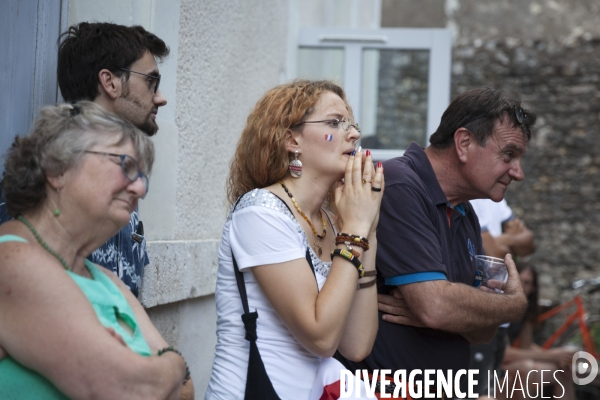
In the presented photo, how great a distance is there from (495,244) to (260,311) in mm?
3230

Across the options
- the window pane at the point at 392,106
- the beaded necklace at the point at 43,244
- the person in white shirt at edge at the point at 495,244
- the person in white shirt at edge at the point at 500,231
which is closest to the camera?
the beaded necklace at the point at 43,244

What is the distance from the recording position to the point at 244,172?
8.36 feet

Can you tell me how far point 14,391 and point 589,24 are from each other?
522 inches

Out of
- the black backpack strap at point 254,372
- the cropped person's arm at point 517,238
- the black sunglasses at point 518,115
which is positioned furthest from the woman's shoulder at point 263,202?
the cropped person's arm at point 517,238

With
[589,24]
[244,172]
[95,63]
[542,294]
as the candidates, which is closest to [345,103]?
[244,172]

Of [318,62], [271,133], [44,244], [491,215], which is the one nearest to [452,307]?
[271,133]

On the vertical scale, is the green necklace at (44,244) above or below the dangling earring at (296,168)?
below

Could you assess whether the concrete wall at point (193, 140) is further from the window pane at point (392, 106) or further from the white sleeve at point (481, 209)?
the white sleeve at point (481, 209)

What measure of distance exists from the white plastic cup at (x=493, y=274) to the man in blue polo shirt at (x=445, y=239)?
0.04 m

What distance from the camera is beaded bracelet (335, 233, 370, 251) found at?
2.28 meters

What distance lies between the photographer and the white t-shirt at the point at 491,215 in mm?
5074

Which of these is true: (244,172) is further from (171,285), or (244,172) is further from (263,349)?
(171,285)

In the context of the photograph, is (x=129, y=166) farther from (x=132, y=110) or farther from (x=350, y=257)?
(x=132, y=110)

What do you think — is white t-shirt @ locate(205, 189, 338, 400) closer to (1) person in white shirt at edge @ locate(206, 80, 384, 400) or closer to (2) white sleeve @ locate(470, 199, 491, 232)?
(1) person in white shirt at edge @ locate(206, 80, 384, 400)
